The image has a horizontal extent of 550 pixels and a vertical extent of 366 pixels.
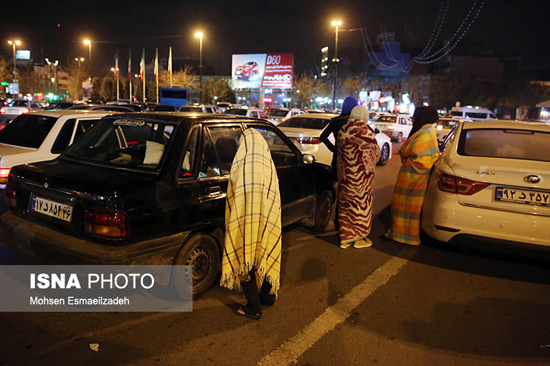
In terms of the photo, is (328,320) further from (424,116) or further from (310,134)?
(310,134)

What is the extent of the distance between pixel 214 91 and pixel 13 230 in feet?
232

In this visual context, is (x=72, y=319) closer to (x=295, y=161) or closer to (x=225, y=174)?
(x=225, y=174)

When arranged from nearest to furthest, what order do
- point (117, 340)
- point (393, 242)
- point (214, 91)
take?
1. point (117, 340)
2. point (393, 242)
3. point (214, 91)

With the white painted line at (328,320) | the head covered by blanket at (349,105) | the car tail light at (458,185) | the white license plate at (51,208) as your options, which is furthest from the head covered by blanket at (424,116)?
the white license plate at (51,208)

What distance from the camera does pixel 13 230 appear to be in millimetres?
3740

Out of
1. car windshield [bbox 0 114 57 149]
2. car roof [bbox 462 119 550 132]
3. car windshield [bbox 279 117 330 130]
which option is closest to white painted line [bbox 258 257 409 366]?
car roof [bbox 462 119 550 132]

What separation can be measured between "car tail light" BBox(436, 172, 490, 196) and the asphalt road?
3.11 feet

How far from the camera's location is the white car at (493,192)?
4352mm

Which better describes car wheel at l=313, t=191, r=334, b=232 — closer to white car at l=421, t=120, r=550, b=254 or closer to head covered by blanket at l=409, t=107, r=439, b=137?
white car at l=421, t=120, r=550, b=254

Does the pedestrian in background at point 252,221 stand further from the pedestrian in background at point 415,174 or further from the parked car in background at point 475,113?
the parked car in background at point 475,113

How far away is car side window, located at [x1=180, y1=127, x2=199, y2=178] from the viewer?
371cm

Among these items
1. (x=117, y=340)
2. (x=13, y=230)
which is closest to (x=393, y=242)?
(x=117, y=340)

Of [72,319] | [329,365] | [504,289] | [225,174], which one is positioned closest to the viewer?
[329,365]

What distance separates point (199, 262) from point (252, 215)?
39.4 inches
